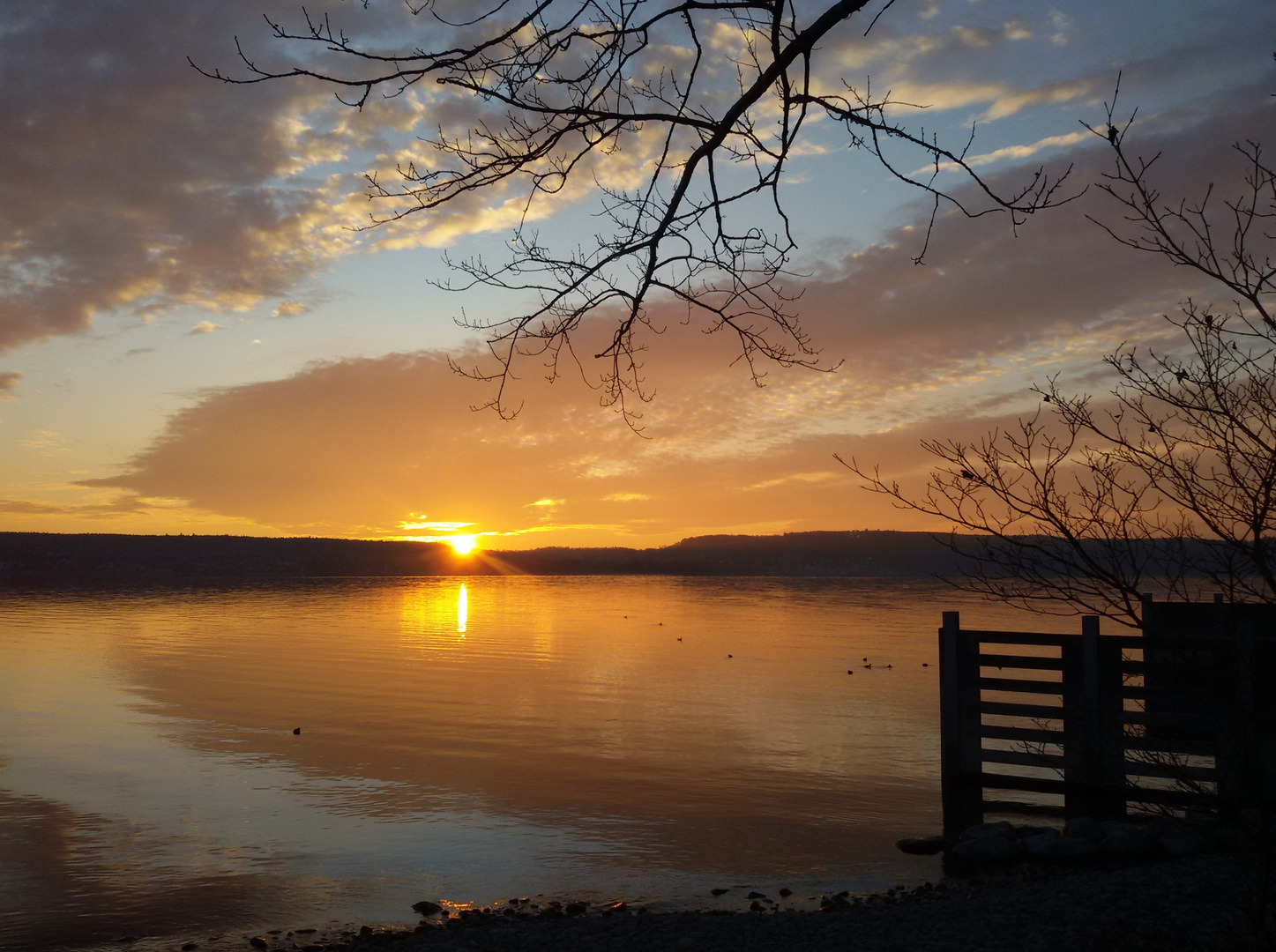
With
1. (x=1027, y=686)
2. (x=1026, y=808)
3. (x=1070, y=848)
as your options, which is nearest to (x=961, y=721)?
(x=1027, y=686)

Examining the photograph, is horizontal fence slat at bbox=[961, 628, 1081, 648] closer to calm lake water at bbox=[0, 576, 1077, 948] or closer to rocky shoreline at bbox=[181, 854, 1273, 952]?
calm lake water at bbox=[0, 576, 1077, 948]

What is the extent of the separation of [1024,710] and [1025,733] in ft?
2.07

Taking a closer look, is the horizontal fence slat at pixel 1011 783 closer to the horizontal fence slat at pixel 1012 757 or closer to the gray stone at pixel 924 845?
the horizontal fence slat at pixel 1012 757

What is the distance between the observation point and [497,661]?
1411 inches

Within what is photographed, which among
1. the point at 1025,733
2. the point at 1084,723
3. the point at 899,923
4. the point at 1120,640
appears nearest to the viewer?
the point at 899,923

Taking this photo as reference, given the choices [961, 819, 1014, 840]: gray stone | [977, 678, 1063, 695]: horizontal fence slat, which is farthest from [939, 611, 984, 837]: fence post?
[961, 819, 1014, 840]: gray stone

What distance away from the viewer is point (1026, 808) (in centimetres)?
1329

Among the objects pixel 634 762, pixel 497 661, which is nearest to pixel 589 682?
Result: pixel 497 661

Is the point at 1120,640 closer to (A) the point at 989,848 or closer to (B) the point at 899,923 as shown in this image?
(A) the point at 989,848

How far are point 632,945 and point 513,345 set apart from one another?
5.08 metres

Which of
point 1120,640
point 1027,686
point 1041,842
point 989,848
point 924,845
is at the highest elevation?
point 1120,640

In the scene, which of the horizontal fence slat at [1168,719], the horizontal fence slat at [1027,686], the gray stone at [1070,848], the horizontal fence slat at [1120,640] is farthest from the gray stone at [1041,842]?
the horizontal fence slat at [1120,640]

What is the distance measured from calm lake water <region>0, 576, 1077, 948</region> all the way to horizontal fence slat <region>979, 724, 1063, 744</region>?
4.75 ft

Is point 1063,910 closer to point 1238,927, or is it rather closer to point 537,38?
point 1238,927
